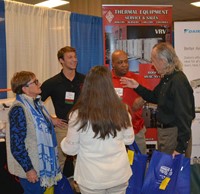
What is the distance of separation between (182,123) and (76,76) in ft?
4.45

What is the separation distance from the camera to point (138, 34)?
13.5 ft

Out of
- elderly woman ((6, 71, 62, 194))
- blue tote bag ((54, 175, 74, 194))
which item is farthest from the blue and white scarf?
blue tote bag ((54, 175, 74, 194))

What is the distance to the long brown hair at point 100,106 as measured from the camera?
6.19ft

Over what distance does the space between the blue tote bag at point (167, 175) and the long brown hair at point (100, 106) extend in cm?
68

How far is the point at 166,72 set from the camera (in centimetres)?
257

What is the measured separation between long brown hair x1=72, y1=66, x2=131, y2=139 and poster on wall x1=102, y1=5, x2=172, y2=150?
2.11 metres

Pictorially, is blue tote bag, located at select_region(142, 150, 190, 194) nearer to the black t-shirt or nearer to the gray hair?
the gray hair

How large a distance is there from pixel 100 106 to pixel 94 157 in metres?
0.31

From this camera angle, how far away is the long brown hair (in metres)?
1.89

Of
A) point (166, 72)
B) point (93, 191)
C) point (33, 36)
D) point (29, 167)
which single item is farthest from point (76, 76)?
point (93, 191)

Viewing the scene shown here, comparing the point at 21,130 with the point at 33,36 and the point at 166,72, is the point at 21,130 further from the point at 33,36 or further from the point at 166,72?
the point at 33,36

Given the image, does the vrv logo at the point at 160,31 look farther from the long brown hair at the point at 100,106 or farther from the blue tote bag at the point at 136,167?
the long brown hair at the point at 100,106

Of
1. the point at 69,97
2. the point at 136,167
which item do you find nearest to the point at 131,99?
the point at 69,97

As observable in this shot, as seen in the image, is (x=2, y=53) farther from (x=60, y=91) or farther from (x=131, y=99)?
(x=131, y=99)
